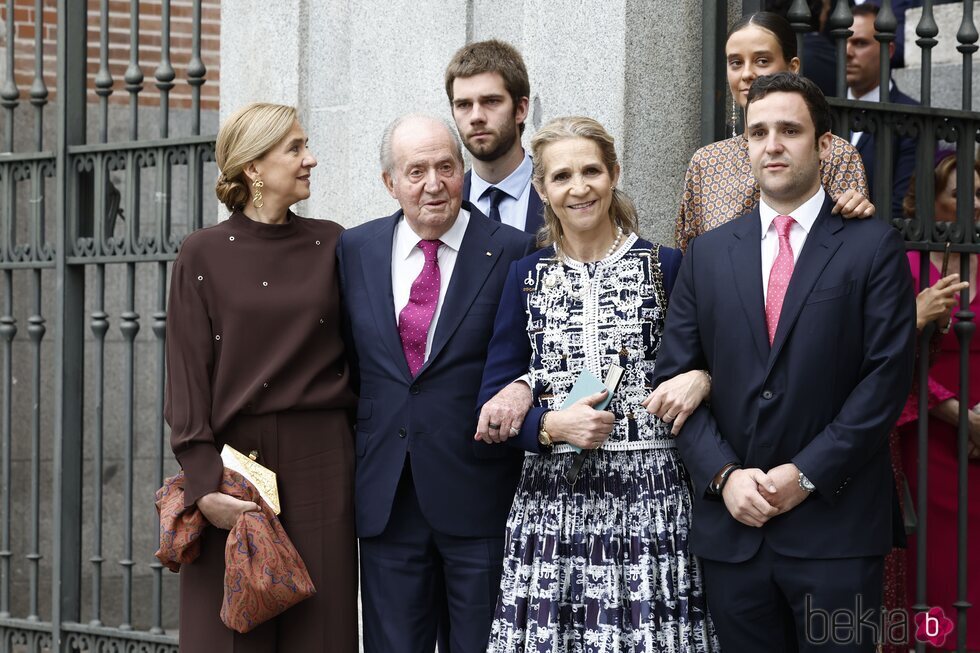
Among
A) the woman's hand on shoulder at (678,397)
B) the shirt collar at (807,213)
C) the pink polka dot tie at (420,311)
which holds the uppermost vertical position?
the shirt collar at (807,213)

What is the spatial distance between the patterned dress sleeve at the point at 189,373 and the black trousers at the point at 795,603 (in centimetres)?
151

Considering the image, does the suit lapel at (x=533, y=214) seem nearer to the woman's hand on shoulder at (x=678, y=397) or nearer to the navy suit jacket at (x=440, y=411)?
the navy suit jacket at (x=440, y=411)

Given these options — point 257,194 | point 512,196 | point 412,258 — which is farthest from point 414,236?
point 512,196

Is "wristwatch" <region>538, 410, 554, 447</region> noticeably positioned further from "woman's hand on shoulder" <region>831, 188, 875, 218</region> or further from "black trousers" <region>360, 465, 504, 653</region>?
"woman's hand on shoulder" <region>831, 188, 875, 218</region>

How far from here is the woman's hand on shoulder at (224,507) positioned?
165 inches

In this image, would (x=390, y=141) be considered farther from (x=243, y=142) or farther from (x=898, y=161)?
(x=898, y=161)

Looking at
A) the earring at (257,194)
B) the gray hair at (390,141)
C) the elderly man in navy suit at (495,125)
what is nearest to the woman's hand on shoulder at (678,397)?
the gray hair at (390,141)

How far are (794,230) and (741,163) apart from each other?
0.50m

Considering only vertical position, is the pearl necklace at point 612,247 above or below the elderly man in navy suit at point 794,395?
above

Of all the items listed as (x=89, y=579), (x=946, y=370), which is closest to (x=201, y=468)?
(x=946, y=370)

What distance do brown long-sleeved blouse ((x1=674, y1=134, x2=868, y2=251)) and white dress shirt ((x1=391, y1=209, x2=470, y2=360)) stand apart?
2.24ft

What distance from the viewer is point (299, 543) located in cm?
434

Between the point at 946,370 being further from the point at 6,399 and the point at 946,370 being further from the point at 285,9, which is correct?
the point at 6,399

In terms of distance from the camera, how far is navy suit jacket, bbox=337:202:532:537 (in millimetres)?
4227
